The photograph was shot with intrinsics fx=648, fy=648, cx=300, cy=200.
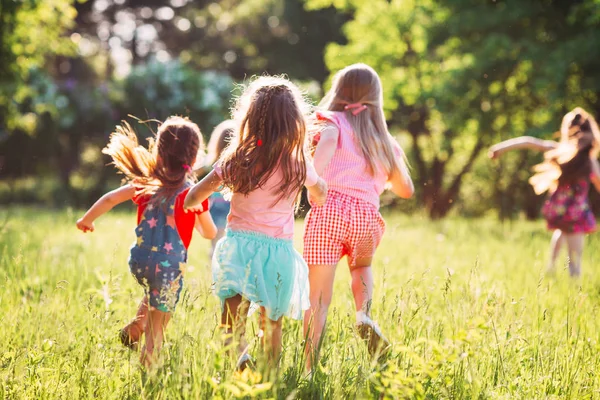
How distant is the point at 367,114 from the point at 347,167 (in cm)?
34

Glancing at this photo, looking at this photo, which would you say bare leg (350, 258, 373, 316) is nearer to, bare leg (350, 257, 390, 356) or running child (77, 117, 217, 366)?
bare leg (350, 257, 390, 356)

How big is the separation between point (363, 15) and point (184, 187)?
54.3 feet

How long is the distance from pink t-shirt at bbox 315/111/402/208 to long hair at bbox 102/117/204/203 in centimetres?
78

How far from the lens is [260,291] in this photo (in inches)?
128

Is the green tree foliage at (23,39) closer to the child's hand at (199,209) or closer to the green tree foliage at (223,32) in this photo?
the child's hand at (199,209)

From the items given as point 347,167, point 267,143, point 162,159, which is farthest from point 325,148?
point 162,159

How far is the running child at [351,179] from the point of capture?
149 inches

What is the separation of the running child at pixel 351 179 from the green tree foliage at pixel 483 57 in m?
6.31

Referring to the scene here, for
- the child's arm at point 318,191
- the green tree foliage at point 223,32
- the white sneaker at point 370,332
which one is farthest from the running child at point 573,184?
the green tree foliage at point 223,32

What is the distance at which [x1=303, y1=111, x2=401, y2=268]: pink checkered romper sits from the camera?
3.81 meters

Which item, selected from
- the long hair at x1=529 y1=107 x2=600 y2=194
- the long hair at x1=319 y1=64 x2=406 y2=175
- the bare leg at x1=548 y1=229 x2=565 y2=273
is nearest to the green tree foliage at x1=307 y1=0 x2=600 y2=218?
the long hair at x1=529 y1=107 x2=600 y2=194

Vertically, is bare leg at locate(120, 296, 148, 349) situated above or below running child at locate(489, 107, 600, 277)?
below

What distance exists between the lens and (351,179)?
389 cm

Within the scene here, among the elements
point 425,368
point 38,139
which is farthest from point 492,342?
point 38,139
